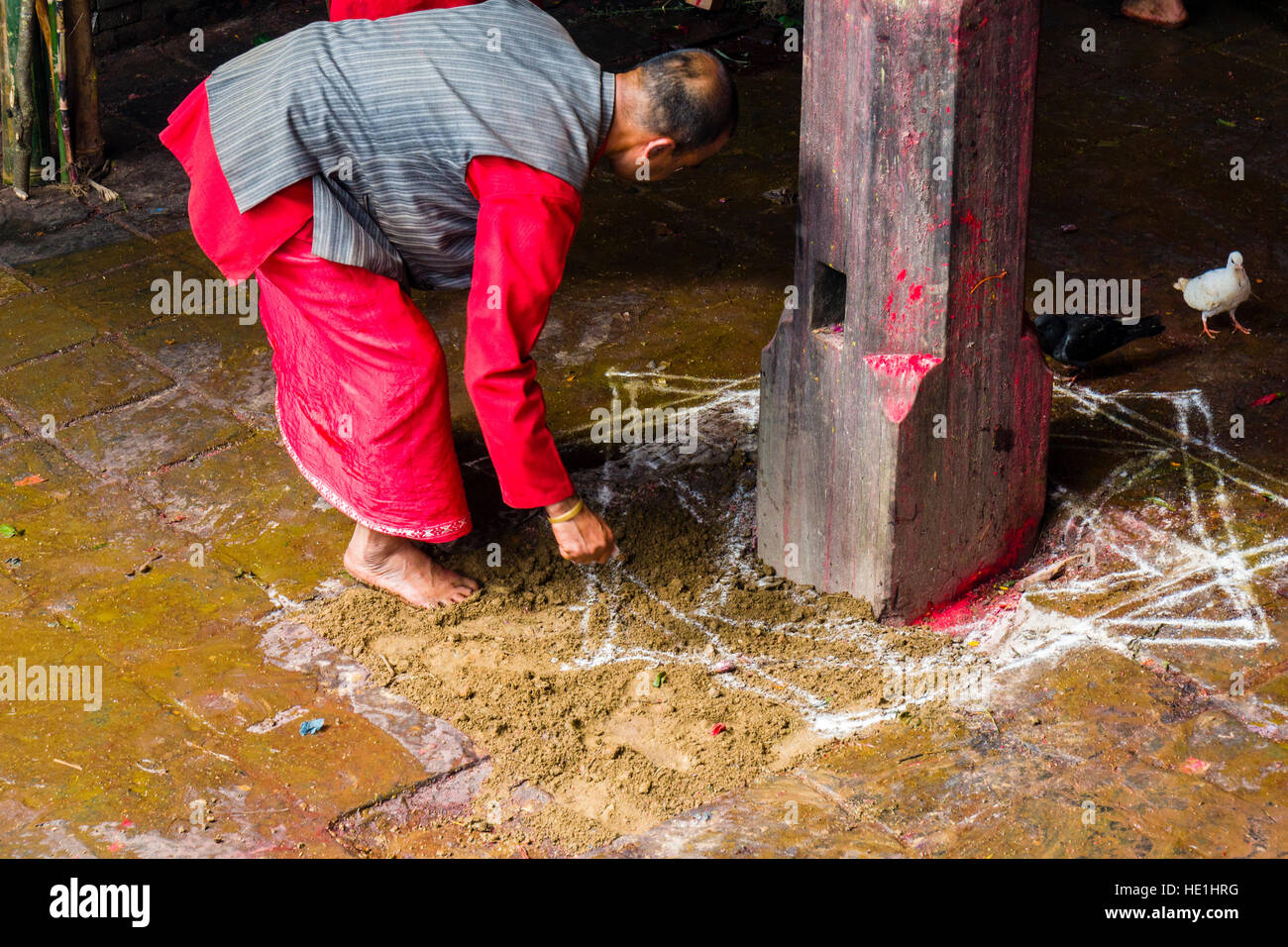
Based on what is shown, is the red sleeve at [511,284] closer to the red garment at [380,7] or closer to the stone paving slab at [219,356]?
the red garment at [380,7]

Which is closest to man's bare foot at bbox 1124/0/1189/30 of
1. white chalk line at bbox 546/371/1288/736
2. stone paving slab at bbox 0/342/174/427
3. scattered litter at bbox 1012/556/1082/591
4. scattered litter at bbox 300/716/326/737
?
white chalk line at bbox 546/371/1288/736

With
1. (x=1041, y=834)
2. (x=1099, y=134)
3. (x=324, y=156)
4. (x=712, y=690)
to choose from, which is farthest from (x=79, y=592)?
(x=1099, y=134)

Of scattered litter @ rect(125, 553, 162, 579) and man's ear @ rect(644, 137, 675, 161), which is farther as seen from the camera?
scattered litter @ rect(125, 553, 162, 579)

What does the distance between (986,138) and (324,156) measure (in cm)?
144

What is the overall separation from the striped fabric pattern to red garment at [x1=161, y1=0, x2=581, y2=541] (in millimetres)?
66

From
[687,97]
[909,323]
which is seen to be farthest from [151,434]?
[909,323]

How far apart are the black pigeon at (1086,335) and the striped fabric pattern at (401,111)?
2.03 metres

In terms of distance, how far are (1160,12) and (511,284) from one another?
18.9 feet

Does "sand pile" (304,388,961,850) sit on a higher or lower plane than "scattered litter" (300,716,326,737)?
lower

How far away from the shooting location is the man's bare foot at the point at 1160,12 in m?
7.55

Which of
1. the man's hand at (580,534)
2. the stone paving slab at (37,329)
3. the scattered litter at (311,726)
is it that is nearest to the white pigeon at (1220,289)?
the man's hand at (580,534)

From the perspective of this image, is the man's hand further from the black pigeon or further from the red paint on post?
the black pigeon

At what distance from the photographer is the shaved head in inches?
124

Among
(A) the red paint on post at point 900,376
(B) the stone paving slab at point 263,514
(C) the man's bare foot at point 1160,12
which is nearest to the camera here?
(A) the red paint on post at point 900,376
